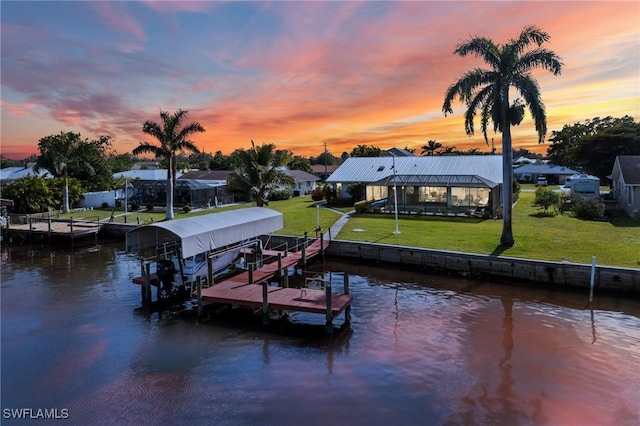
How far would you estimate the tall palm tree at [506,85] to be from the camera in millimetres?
21203

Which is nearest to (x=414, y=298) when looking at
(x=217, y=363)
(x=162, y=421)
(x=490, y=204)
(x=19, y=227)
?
(x=217, y=363)

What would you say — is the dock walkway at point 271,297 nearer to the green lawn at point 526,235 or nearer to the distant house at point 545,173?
the green lawn at point 526,235

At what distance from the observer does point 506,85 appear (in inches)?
854

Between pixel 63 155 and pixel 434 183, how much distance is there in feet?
123

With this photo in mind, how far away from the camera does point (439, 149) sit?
104188mm

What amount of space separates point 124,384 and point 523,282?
1684cm

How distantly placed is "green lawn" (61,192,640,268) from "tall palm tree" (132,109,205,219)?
5928mm

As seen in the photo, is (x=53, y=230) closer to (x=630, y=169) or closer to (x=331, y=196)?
(x=331, y=196)

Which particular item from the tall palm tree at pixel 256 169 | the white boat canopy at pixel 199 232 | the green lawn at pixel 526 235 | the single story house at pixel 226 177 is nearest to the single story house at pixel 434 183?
the green lawn at pixel 526 235

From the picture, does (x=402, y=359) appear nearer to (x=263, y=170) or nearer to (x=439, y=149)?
(x=263, y=170)

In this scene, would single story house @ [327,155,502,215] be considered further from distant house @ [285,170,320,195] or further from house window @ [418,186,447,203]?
distant house @ [285,170,320,195]

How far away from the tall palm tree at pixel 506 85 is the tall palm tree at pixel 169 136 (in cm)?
2330

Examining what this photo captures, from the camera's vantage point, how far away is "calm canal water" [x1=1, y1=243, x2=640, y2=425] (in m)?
9.78

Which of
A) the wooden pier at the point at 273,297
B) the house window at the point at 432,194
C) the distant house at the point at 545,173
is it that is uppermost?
the distant house at the point at 545,173
